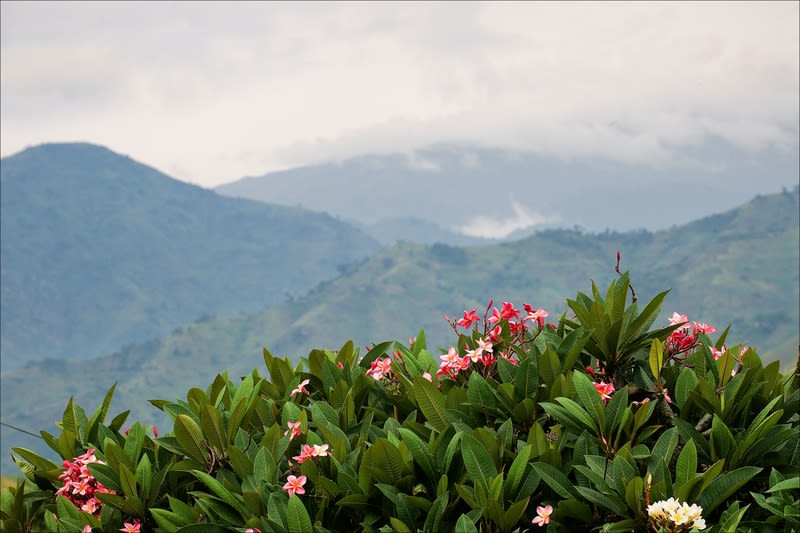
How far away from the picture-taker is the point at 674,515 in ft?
10.1

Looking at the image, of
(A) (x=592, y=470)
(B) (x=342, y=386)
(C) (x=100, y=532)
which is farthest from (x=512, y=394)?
(C) (x=100, y=532)

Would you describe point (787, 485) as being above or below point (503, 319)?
below

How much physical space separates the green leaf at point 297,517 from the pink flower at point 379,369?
1063mm

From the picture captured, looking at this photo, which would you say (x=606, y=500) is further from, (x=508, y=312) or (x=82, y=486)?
(x=82, y=486)

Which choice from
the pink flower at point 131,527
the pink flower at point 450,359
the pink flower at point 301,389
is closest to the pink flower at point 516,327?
the pink flower at point 450,359

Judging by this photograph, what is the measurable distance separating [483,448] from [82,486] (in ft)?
6.46

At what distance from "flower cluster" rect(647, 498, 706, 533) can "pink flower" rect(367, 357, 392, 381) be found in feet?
5.26

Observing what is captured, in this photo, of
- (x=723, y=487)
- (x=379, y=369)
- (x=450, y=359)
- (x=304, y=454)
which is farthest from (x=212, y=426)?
(x=723, y=487)

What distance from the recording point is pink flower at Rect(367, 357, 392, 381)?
4.27 metres

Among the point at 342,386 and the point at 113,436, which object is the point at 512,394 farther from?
the point at 113,436

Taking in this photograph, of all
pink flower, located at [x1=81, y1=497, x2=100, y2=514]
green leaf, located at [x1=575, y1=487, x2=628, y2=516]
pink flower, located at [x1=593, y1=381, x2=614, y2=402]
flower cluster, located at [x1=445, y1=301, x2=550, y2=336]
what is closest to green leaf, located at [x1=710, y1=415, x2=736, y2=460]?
pink flower, located at [x1=593, y1=381, x2=614, y2=402]

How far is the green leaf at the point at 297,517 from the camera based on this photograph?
3.29 metres

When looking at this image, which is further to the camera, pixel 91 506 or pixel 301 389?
pixel 301 389

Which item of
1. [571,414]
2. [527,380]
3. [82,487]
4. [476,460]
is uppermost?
[527,380]
